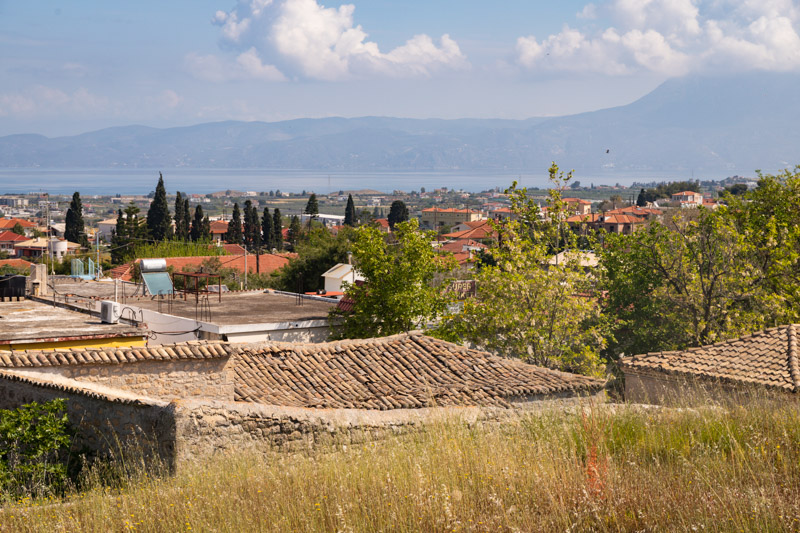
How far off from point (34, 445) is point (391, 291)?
48.0 feet

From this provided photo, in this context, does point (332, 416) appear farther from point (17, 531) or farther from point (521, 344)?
point (521, 344)

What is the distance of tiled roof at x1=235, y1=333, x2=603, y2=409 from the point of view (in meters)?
11.7

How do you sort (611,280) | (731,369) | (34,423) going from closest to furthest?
(34,423)
(731,369)
(611,280)

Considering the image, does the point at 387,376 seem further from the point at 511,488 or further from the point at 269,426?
the point at 511,488

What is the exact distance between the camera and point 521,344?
19.0 metres

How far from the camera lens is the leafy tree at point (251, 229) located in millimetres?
87631

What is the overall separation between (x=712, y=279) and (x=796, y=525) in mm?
19344

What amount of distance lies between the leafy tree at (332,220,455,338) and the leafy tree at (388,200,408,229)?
73.6 metres

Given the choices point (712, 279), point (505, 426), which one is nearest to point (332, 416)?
point (505, 426)

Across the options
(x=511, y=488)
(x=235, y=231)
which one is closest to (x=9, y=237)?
(x=235, y=231)

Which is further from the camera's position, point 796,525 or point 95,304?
point 95,304

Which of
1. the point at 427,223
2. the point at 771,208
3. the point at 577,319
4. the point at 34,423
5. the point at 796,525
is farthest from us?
the point at 427,223

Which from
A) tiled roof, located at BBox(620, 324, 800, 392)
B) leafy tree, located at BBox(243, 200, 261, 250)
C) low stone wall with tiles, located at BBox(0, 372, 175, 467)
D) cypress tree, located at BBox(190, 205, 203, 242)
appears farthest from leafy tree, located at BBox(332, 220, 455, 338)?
cypress tree, located at BBox(190, 205, 203, 242)

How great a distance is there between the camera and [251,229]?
3558 inches
